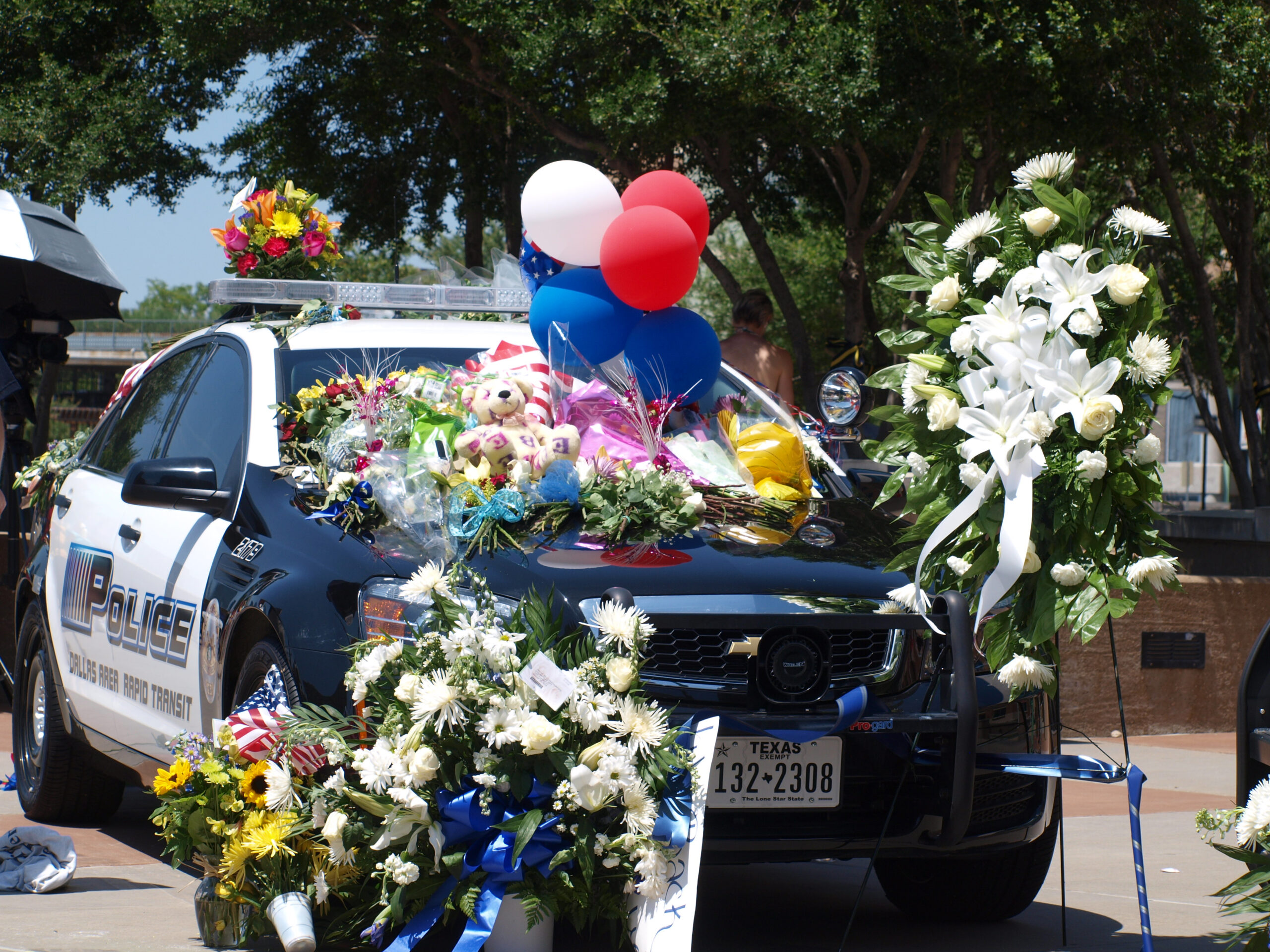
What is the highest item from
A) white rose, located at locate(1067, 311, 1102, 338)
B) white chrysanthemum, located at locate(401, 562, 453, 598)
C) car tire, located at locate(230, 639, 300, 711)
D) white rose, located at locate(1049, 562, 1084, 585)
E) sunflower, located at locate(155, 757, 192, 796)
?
white rose, located at locate(1067, 311, 1102, 338)

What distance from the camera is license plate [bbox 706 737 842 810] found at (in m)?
3.74

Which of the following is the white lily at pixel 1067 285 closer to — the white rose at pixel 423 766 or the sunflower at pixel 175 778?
the white rose at pixel 423 766

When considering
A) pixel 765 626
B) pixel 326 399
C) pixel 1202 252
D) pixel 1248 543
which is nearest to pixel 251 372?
pixel 326 399

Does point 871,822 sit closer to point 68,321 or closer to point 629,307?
point 629,307

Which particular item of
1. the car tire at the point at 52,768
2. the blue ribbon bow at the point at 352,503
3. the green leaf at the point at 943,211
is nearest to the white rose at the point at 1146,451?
the green leaf at the point at 943,211

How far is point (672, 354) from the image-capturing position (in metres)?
5.07

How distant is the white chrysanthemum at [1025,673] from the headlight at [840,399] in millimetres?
2485

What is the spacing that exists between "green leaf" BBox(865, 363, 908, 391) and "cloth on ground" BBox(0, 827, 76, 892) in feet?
9.54

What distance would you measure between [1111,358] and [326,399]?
2389mm

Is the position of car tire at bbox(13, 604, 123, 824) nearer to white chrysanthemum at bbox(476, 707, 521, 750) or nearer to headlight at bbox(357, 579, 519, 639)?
headlight at bbox(357, 579, 519, 639)

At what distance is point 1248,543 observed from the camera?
535 inches

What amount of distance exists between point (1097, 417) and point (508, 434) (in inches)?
64.2

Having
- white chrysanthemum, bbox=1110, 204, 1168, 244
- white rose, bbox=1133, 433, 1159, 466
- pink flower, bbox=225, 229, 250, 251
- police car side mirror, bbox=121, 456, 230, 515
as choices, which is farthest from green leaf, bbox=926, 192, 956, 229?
pink flower, bbox=225, 229, 250, 251

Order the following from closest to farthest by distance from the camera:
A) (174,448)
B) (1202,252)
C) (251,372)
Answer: (251,372), (174,448), (1202,252)
